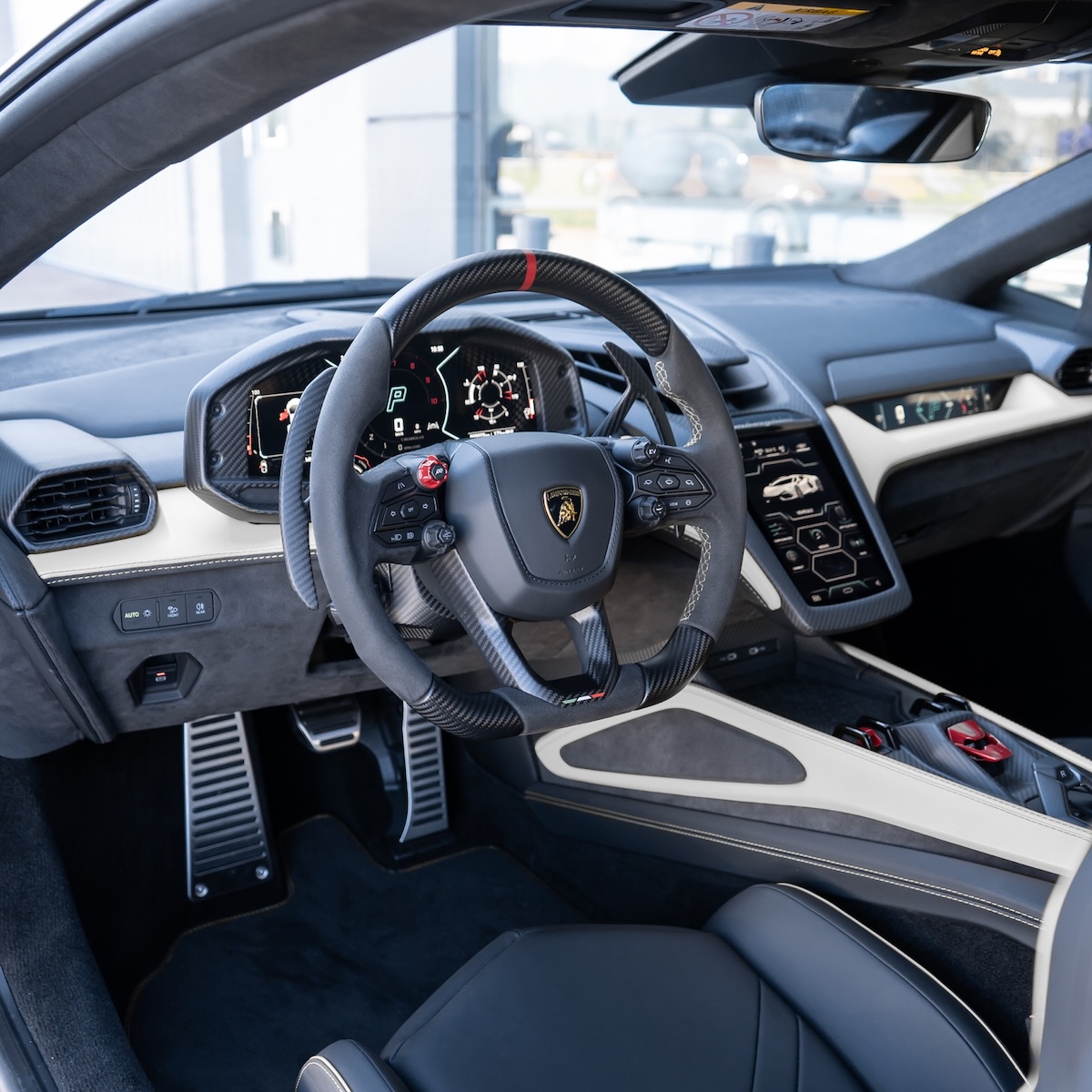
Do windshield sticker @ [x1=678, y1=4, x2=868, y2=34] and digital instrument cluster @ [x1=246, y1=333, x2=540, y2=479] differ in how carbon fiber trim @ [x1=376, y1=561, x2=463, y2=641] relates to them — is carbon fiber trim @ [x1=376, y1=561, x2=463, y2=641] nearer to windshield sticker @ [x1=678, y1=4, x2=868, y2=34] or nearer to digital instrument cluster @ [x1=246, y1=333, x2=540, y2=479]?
digital instrument cluster @ [x1=246, y1=333, x2=540, y2=479]

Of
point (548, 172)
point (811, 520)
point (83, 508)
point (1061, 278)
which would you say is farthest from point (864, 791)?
point (548, 172)

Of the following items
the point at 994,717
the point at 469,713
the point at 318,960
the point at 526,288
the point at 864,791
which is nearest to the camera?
the point at 469,713

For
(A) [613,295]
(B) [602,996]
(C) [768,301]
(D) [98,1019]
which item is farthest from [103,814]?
(C) [768,301]

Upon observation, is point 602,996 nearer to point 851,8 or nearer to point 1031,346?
point 851,8

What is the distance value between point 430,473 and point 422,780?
139cm

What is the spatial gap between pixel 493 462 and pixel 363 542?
18cm

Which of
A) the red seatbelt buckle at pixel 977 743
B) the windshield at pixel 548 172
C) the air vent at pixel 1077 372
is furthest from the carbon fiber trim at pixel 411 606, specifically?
the windshield at pixel 548 172

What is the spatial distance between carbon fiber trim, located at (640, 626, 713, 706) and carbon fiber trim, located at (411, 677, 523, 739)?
0.63 ft

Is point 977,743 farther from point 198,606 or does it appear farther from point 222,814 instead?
point 222,814

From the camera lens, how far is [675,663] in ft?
4.42

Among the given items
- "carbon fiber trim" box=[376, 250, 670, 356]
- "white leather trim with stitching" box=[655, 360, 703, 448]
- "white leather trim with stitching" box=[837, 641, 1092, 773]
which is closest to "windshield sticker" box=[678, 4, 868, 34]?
"carbon fiber trim" box=[376, 250, 670, 356]

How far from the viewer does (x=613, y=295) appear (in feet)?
4.40

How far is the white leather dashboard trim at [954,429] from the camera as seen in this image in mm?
2285

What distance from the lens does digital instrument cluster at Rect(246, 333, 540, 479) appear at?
1.59m
